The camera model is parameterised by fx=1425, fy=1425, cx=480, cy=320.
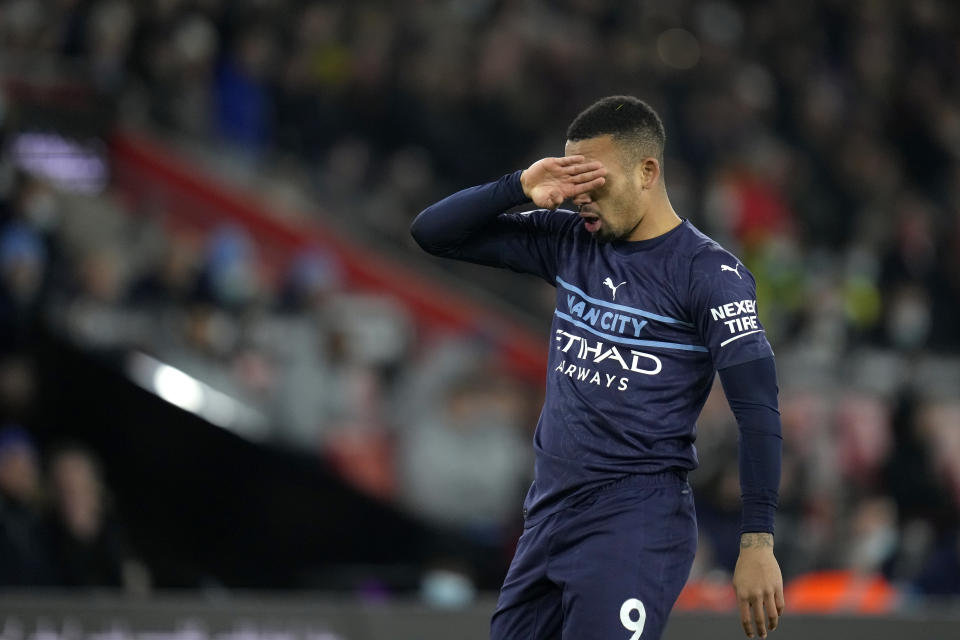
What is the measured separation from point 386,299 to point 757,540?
325 inches

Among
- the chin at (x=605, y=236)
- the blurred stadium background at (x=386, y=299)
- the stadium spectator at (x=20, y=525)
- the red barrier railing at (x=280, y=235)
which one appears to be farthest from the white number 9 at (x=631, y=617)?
the red barrier railing at (x=280, y=235)

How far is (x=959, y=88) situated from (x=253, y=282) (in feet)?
30.0

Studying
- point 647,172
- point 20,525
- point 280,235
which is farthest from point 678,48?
point 647,172

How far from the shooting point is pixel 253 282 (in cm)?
1037

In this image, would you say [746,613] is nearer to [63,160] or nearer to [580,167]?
[580,167]

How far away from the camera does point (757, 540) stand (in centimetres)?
376

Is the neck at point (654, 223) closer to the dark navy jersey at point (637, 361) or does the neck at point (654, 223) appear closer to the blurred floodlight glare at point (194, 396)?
the dark navy jersey at point (637, 361)

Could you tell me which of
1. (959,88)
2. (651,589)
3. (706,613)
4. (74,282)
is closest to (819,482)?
(706,613)

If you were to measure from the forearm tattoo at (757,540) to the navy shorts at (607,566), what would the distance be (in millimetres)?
254

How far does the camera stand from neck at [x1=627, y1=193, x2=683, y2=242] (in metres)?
4.05

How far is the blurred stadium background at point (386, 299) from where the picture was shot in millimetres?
8203

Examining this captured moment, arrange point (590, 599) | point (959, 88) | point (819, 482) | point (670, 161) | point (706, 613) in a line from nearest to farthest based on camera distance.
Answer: point (590, 599), point (706, 613), point (819, 482), point (670, 161), point (959, 88)

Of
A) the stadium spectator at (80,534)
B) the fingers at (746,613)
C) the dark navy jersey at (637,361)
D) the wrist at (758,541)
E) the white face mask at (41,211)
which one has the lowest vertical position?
the stadium spectator at (80,534)

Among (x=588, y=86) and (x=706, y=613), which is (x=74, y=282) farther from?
(x=588, y=86)
